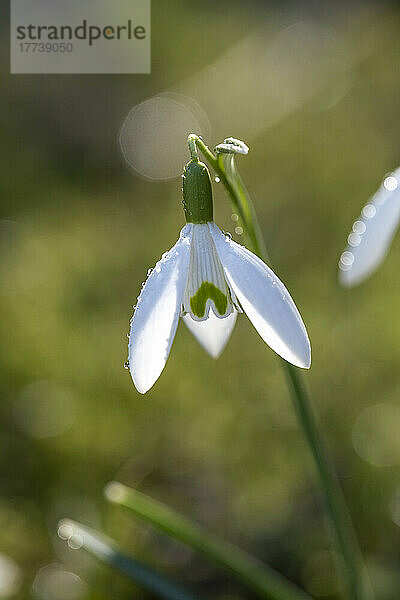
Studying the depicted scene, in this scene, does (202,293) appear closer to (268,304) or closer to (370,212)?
(268,304)

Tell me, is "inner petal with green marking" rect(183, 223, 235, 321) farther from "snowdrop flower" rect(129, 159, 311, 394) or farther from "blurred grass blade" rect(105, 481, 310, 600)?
"blurred grass blade" rect(105, 481, 310, 600)

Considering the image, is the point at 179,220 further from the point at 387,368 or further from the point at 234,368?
the point at 387,368

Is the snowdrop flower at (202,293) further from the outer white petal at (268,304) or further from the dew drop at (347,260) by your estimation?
the dew drop at (347,260)

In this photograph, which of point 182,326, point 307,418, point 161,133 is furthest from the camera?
point 161,133

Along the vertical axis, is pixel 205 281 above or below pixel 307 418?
above

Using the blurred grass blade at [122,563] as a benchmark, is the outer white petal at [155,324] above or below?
above

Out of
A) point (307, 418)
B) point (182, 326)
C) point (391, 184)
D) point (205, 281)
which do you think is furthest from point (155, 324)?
point (182, 326)

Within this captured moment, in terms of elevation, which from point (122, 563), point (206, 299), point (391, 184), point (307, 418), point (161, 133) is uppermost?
point (161, 133)

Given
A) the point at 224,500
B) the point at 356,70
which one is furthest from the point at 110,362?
the point at 356,70

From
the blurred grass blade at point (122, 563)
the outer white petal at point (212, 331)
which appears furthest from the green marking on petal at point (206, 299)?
the blurred grass blade at point (122, 563)
